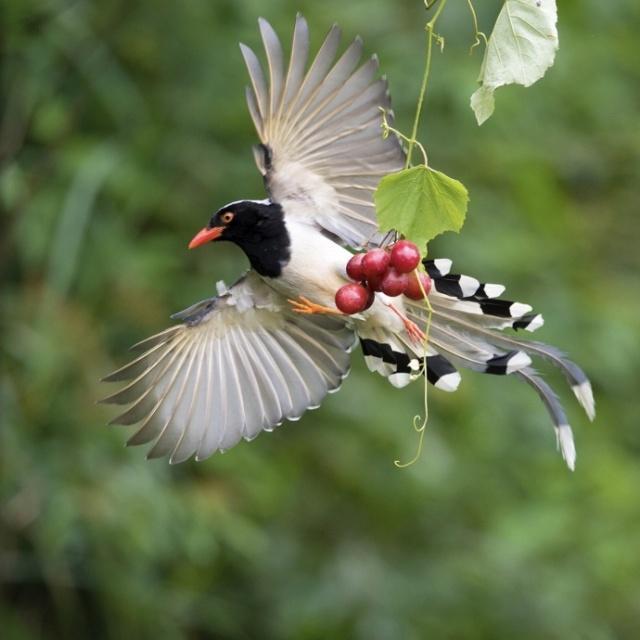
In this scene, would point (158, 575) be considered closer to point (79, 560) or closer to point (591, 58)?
point (79, 560)

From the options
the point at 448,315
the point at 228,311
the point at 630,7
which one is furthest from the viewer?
the point at 630,7

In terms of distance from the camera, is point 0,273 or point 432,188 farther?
point 0,273

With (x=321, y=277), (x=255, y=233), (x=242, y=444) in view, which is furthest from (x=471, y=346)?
(x=242, y=444)

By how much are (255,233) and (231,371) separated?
0.45 m

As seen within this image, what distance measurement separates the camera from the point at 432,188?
6.05ft

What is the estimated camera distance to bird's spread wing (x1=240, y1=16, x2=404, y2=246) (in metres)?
2.90

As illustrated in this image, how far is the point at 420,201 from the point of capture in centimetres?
186

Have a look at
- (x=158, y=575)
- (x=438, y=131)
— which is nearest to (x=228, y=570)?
(x=158, y=575)

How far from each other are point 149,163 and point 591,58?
235 cm

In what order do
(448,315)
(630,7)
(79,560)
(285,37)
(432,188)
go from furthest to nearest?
(630,7)
(285,37)
(79,560)
(448,315)
(432,188)

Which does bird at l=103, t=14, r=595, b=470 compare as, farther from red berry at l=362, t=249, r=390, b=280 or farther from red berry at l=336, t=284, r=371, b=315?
red berry at l=362, t=249, r=390, b=280

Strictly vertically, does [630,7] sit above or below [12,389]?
above

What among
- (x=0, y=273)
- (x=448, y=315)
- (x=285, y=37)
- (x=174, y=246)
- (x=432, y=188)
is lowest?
(x=432, y=188)

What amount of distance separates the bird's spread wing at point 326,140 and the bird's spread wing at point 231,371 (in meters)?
0.24
